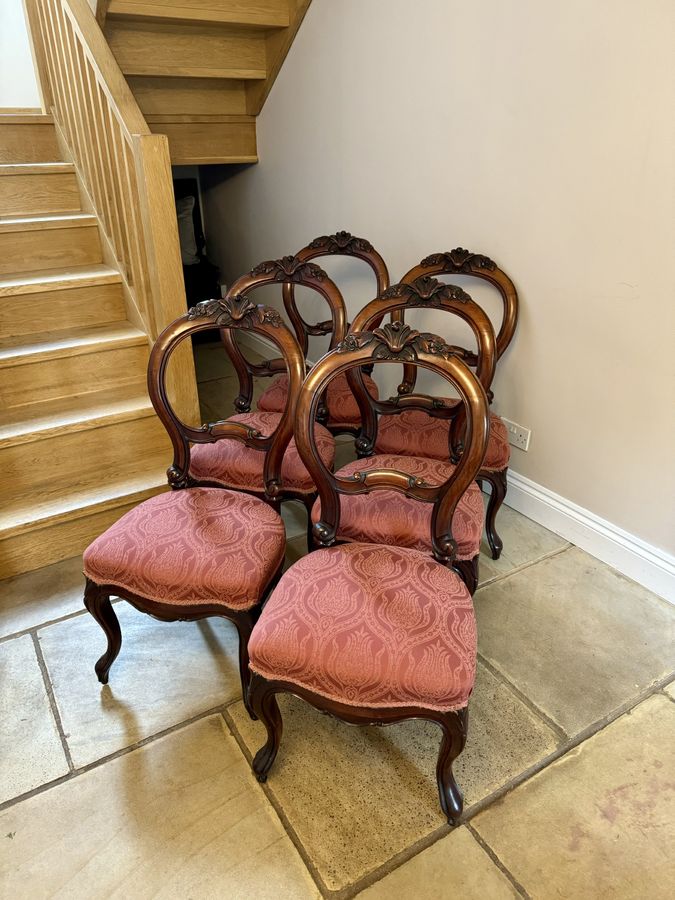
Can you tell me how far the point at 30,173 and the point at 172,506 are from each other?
2133 mm

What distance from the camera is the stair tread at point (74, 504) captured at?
A: 2062mm

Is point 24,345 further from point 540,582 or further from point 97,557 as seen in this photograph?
point 540,582

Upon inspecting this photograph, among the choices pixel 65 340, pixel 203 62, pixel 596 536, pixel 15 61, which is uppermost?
pixel 15 61

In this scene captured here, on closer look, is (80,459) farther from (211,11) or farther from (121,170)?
(211,11)

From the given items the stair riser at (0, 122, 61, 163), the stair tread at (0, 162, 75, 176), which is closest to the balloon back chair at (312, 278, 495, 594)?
the stair tread at (0, 162, 75, 176)

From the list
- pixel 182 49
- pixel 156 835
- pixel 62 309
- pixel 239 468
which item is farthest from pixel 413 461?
pixel 182 49

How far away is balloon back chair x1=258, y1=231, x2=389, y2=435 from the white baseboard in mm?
746

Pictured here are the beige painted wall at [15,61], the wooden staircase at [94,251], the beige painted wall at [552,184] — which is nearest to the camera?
the beige painted wall at [552,184]

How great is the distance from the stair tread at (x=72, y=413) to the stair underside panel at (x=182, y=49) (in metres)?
1.68

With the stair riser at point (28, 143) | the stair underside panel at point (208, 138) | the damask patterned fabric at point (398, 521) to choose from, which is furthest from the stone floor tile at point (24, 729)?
the stair underside panel at point (208, 138)

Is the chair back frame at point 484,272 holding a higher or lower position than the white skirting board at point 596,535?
higher

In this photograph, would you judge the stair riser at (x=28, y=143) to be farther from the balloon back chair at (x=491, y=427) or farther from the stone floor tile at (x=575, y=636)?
the stone floor tile at (x=575, y=636)

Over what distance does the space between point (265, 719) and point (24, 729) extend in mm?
709

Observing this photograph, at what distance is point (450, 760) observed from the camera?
4.24 ft
